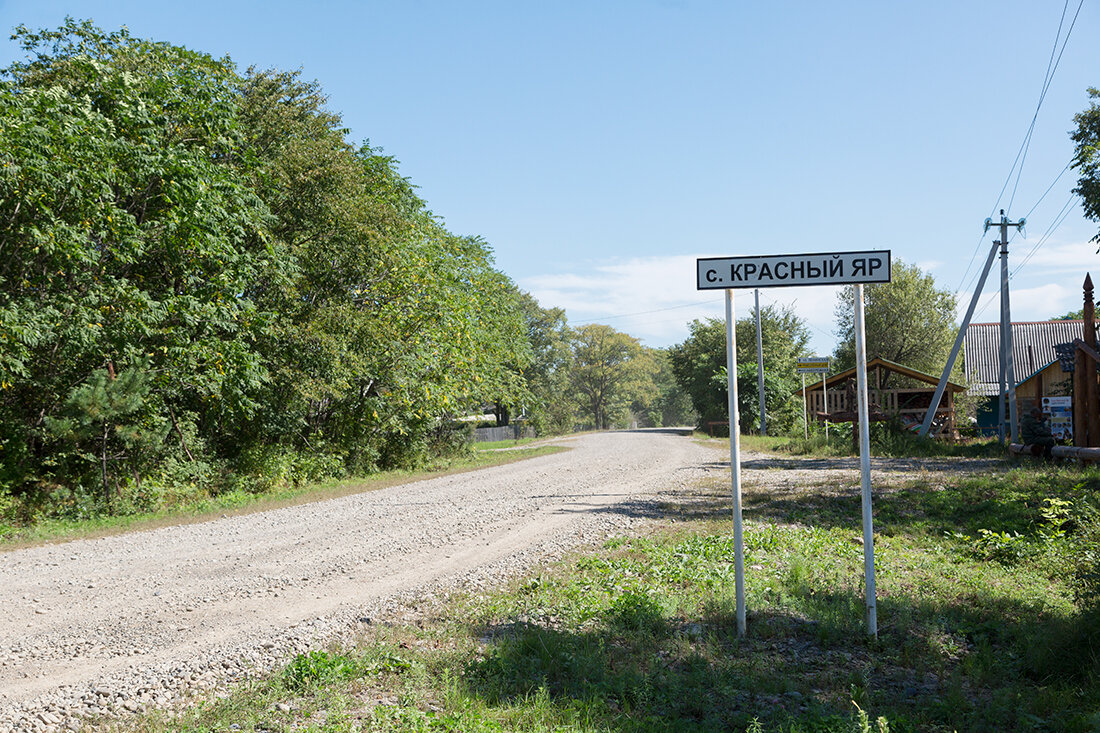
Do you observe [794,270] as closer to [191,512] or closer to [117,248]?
[191,512]

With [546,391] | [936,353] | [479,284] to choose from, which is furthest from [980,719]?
[546,391]

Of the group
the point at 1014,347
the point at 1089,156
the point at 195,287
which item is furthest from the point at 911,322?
the point at 195,287

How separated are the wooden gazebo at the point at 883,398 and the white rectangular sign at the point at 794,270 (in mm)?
22866

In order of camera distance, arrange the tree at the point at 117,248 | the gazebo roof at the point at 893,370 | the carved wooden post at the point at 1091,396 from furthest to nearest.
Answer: the gazebo roof at the point at 893,370, the carved wooden post at the point at 1091,396, the tree at the point at 117,248

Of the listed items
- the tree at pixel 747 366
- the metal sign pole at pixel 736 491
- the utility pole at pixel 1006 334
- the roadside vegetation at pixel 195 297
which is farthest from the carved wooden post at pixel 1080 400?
the tree at pixel 747 366

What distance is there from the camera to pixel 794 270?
5734 mm

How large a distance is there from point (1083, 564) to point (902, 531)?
424 cm

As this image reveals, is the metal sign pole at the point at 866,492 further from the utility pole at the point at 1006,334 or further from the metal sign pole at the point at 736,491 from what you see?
the utility pole at the point at 1006,334

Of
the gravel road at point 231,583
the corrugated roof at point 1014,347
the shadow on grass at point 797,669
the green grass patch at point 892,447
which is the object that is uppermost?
the corrugated roof at point 1014,347

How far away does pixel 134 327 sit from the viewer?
47.2 ft

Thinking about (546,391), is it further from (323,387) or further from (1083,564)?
(1083,564)

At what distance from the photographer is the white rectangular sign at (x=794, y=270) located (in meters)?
5.65

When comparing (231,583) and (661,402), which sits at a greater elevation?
(661,402)

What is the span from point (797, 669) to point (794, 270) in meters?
2.94
